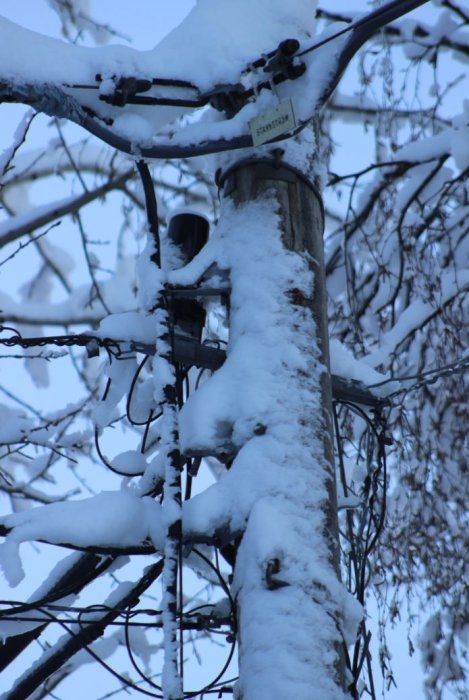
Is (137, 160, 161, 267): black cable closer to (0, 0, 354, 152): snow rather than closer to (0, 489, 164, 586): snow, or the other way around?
(0, 0, 354, 152): snow

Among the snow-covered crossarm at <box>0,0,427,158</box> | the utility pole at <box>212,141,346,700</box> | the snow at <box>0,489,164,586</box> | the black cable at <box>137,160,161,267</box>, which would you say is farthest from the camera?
the black cable at <box>137,160,161,267</box>

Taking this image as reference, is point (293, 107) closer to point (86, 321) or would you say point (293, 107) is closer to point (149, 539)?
point (149, 539)

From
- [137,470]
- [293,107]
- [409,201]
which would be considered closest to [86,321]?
[409,201]

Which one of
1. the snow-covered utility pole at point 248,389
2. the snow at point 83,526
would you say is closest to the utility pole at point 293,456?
the snow-covered utility pole at point 248,389

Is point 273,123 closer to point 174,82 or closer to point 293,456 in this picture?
point 174,82

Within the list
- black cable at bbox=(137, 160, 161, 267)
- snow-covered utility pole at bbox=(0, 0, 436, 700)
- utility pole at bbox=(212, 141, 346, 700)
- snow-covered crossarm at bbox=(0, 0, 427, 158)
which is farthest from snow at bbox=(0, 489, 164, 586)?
snow-covered crossarm at bbox=(0, 0, 427, 158)

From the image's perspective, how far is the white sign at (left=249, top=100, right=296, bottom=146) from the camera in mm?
2400

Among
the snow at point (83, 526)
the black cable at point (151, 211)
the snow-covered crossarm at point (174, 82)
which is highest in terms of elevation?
the snow-covered crossarm at point (174, 82)

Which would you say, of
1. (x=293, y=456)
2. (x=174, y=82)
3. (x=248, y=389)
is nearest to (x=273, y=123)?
(x=174, y=82)

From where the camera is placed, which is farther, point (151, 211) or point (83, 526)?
point (151, 211)

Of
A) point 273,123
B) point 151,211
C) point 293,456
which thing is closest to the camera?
point 293,456

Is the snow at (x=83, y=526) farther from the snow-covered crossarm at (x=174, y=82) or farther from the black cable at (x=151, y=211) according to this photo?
the snow-covered crossarm at (x=174, y=82)

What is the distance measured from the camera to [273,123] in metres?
2.44

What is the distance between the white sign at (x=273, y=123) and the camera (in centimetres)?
240
